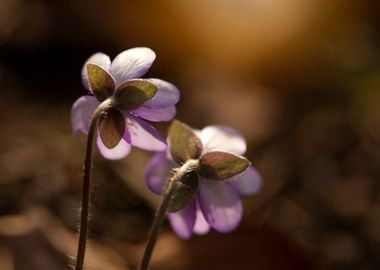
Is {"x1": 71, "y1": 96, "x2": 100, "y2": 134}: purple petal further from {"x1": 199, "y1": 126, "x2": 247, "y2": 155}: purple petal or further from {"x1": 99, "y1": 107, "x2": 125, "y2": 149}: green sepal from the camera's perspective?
{"x1": 199, "y1": 126, "x2": 247, "y2": 155}: purple petal

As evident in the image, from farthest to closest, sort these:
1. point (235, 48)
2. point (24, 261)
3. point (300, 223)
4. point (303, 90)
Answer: point (235, 48) → point (303, 90) → point (300, 223) → point (24, 261)

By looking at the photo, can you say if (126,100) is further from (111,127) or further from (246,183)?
(246,183)

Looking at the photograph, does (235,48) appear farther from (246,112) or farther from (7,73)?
(7,73)

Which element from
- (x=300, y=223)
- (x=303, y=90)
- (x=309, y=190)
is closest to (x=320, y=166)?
(x=309, y=190)

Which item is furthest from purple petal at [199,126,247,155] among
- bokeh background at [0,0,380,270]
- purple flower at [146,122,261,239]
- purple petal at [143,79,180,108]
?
bokeh background at [0,0,380,270]

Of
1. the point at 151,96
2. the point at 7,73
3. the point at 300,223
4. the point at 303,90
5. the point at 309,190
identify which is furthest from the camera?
the point at 303,90

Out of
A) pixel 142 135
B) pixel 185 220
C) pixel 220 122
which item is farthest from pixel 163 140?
pixel 220 122

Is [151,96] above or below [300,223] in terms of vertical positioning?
above
